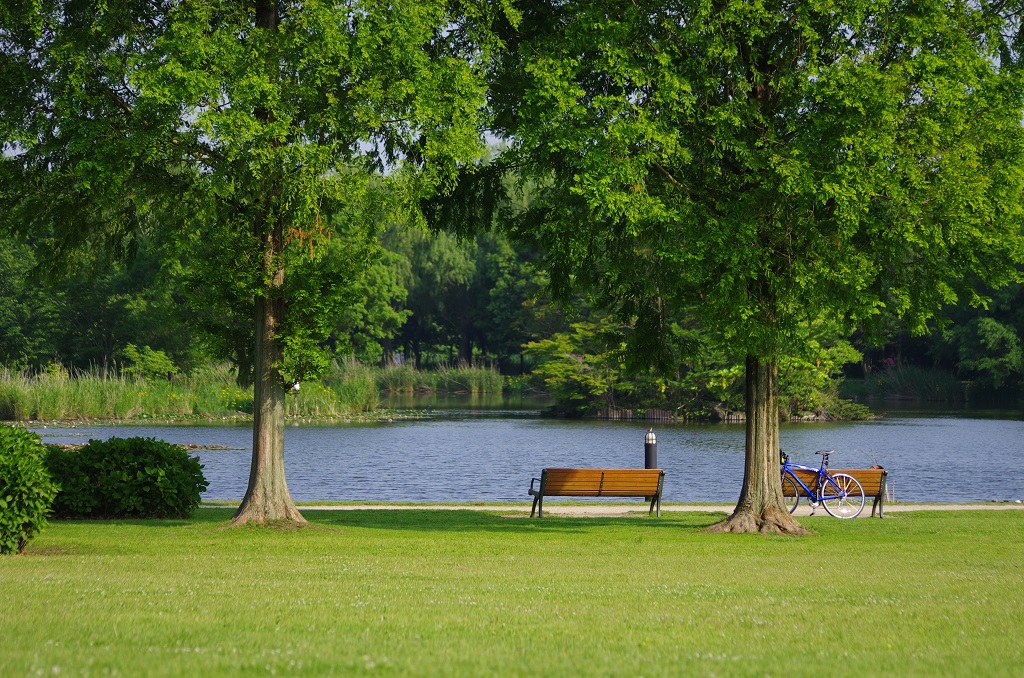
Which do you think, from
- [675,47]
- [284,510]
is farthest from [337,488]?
[675,47]

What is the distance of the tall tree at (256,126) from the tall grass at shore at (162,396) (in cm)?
2491

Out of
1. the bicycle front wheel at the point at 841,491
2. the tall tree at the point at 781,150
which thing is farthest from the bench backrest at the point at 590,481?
the bicycle front wheel at the point at 841,491

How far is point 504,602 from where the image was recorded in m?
8.70

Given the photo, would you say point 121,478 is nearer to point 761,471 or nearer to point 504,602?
point 761,471

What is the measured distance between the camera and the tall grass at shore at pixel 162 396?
136ft

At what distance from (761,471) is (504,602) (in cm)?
764

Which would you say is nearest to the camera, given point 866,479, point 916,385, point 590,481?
point 590,481

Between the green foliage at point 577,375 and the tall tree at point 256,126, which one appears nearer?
the tall tree at point 256,126

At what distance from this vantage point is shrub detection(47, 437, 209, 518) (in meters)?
15.9

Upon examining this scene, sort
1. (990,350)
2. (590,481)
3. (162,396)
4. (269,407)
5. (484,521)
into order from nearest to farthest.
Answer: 1. (269,407)
2. (484,521)
3. (590,481)
4. (162,396)
5. (990,350)

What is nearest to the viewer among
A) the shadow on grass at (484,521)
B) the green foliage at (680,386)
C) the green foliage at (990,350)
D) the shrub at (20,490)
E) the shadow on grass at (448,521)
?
the shrub at (20,490)

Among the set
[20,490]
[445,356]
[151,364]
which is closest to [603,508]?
[20,490]

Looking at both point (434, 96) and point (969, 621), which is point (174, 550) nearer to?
point (434, 96)

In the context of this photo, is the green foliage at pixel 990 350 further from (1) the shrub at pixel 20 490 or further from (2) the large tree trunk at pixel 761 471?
(1) the shrub at pixel 20 490
